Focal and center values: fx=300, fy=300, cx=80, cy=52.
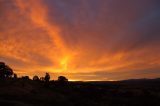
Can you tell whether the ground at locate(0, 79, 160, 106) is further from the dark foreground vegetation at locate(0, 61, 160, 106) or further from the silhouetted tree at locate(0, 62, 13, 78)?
the silhouetted tree at locate(0, 62, 13, 78)

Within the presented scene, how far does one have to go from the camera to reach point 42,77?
367 feet

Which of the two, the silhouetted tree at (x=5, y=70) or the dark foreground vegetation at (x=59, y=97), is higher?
the silhouetted tree at (x=5, y=70)

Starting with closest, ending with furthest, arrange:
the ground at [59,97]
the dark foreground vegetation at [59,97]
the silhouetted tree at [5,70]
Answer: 1. the ground at [59,97]
2. the dark foreground vegetation at [59,97]
3. the silhouetted tree at [5,70]

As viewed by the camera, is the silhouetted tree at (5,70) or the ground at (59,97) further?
the silhouetted tree at (5,70)

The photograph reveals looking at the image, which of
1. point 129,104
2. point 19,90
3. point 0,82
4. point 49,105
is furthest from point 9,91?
point 129,104

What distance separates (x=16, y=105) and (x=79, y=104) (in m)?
13.2

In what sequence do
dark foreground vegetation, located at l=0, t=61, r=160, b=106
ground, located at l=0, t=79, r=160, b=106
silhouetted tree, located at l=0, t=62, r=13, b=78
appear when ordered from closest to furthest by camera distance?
ground, located at l=0, t=79, r=160, b=106
dark foreground vegetation, located at l=0, t=61, r=160, b=106
silhouetted tree, located at l=0, t=62, r=13, b=78

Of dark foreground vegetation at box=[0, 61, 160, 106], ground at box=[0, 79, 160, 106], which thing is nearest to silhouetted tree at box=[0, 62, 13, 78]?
dark foreground vegetation at box=[0, 61, 160, 106]

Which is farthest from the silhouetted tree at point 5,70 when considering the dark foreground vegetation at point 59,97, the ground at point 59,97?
the ground at point 59,97

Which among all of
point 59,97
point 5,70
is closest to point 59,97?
point 59,97

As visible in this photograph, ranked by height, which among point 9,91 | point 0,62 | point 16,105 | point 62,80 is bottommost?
point 16,105

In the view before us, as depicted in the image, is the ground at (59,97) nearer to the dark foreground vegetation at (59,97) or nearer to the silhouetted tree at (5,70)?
the dark foreground vegetation at (59,97)

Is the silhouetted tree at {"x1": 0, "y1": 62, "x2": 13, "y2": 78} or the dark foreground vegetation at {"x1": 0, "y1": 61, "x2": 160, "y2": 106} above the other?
the silhouetted tree at {"x1": 0, "y1": 62, "x2": 13, "y2": 78}

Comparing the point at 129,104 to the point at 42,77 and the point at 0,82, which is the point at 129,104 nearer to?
the point at 0,82
